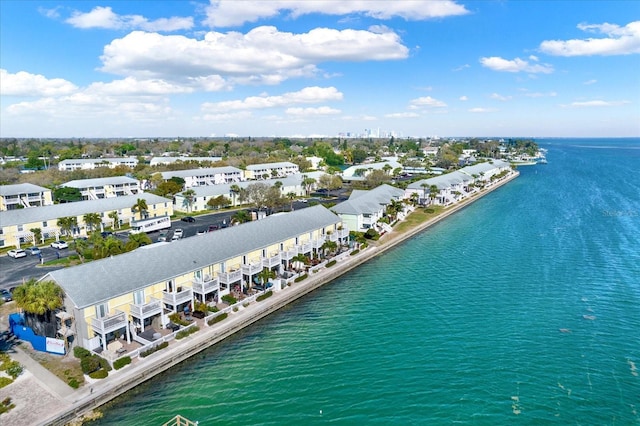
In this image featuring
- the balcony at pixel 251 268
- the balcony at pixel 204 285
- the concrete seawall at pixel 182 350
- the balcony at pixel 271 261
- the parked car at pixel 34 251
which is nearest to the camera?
the concrete seawall at pixel 182 350

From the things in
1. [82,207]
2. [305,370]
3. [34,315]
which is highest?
[82,207]

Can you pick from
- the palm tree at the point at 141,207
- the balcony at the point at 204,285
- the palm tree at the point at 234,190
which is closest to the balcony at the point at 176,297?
the balcony at the point at 204,285

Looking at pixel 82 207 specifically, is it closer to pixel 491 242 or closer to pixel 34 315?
pixel 34 315

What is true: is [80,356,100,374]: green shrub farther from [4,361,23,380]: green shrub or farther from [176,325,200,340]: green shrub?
[176,325,200,340]: green shrub

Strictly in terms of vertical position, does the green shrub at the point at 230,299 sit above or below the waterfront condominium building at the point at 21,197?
below

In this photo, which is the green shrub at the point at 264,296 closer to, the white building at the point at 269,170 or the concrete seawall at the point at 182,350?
the concrete seawall at the point at 182,350

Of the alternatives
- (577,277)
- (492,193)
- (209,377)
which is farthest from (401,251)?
(492,193)
